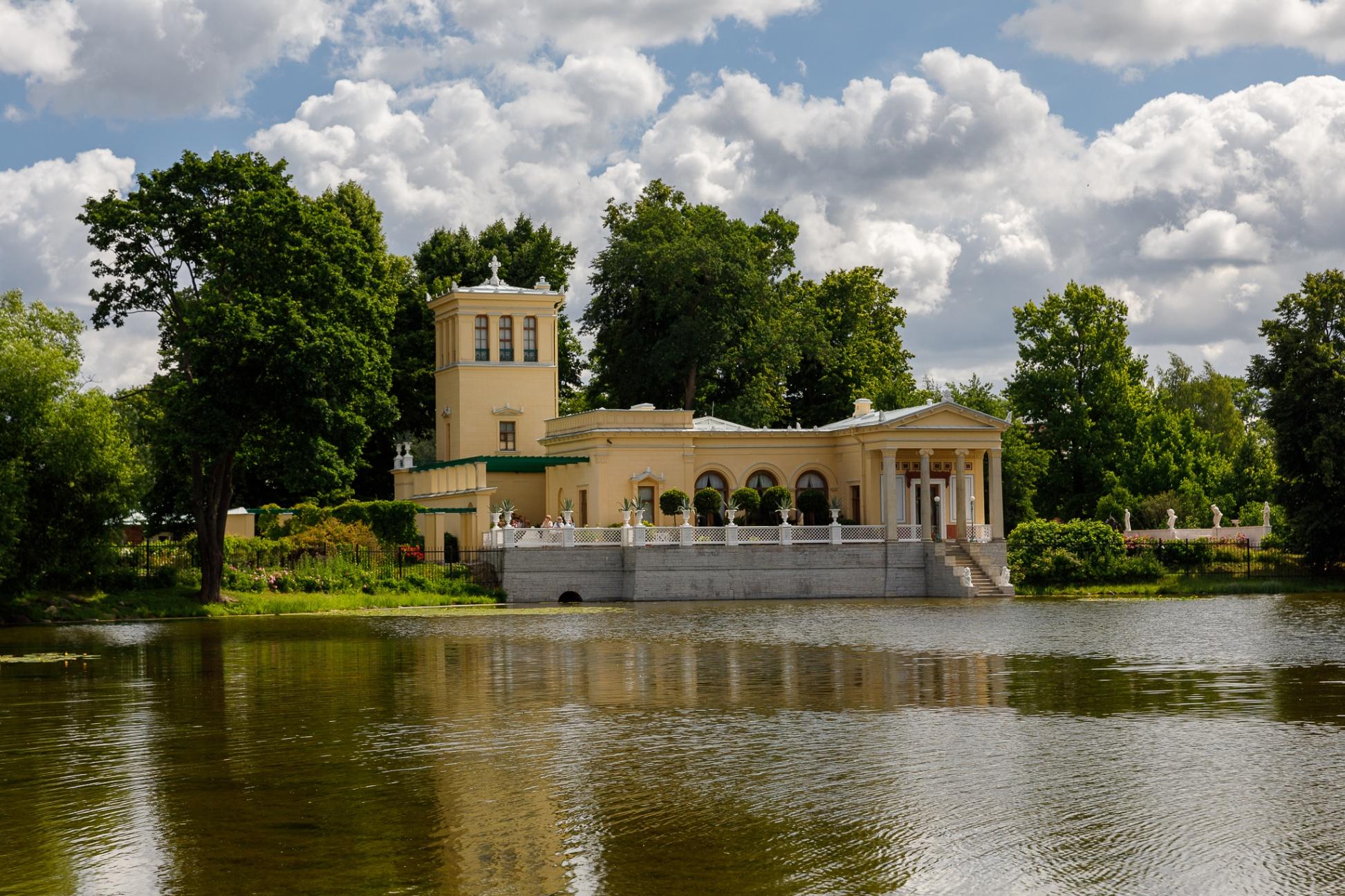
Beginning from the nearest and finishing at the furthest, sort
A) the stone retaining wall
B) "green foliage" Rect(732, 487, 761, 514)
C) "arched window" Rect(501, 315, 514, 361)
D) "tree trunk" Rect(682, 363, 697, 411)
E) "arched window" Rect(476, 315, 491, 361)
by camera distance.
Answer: the stone retaining wall, "green foliage" Rect(732, 487, 761, 514), "arched window" Rect(476, 315, 491, 361), "arched window" Rect(501, 315, 514, 361), "tree trunk" Rect(682, 363, 697, 411)

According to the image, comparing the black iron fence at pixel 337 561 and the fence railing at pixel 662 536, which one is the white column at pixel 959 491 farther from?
the black iron fence at pixel 337 561

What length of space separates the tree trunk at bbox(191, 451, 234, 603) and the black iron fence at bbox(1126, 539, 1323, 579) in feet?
95.1

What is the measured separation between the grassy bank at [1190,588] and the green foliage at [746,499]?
9.01 m

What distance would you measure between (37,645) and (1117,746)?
2158 cm

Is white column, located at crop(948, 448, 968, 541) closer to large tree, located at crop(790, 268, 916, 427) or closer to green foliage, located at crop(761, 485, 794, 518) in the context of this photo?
green foliage, located at crop(761, 485, 794, 518)

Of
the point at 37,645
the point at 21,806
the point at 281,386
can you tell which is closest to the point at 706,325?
the point at 281,386

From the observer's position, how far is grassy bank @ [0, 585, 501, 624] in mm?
36312

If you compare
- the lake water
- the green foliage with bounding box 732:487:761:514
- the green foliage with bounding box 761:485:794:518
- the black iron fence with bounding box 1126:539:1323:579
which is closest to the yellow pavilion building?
the green foliage with bounding box 732:487:761:514

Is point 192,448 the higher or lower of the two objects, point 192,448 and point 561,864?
the higher

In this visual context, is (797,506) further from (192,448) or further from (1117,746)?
(1117,746)

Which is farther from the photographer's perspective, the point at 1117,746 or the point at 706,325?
the point at 706,325

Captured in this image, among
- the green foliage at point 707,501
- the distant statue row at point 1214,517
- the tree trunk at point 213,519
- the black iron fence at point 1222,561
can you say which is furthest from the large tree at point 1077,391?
the tree trunk at point 213,519

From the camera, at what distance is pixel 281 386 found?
37.2m

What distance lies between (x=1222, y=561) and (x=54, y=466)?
36.9 meters
